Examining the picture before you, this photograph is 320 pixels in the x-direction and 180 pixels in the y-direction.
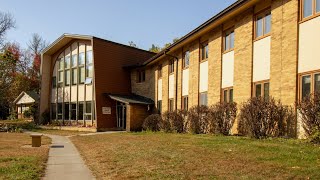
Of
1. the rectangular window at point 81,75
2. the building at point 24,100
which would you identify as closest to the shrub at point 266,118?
the rectangular window at point 81,75

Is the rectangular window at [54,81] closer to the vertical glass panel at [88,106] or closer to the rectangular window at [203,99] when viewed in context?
the vertical glass panel at [88,106]

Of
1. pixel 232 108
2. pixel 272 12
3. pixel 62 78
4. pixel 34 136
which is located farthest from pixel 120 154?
pixel 62 78

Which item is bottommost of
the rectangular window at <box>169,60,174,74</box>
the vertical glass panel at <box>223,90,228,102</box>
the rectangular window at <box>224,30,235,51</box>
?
the vertical glass panel at <box>223,90,228,102</box>

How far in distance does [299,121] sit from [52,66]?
1255 inches

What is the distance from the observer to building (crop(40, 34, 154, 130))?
104 ft

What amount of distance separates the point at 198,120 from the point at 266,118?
634cm

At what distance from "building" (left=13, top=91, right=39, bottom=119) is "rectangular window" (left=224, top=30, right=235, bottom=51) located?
34366mm

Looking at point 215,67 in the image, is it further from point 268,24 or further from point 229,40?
point 268,24

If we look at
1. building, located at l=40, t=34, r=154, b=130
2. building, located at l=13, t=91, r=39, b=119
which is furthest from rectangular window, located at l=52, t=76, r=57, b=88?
building, located at l=13, t=91, r=39, b=119

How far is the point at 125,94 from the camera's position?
34156 millimetres

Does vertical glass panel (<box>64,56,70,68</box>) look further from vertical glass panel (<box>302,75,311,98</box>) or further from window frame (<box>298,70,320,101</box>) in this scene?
vertical glass panel (<box>302,75,311,98</box>)

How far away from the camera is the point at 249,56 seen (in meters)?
17.4

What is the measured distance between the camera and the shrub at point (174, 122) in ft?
75.3

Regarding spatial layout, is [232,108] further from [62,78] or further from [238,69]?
[62,78]
